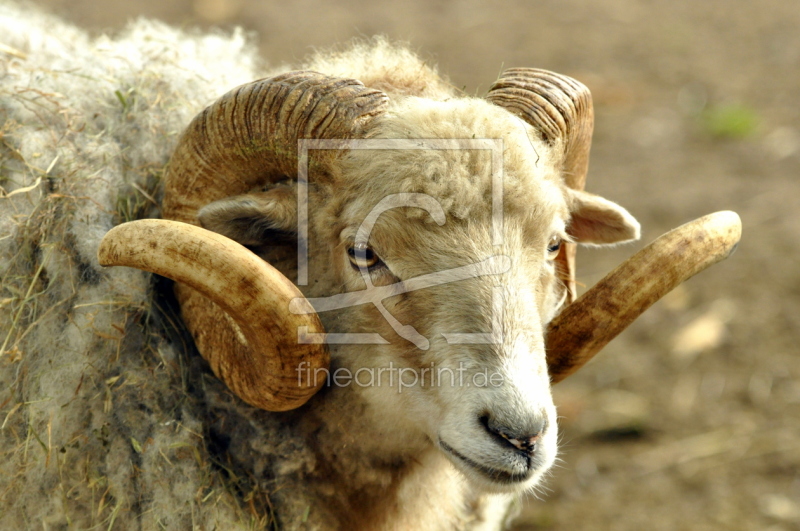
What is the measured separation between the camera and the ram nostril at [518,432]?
260cm

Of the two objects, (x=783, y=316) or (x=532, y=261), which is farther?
(x=783, y=316)

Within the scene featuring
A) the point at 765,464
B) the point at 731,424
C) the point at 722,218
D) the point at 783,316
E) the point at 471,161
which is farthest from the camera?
the point at 783,316

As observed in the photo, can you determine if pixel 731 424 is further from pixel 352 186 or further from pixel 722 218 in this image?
pixel 352 186

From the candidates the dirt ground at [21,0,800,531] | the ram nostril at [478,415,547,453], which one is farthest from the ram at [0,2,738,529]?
the dirt ground at [21,0,800,531]

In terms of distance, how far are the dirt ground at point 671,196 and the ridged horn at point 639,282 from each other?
178 cm

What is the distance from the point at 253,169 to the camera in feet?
10.3

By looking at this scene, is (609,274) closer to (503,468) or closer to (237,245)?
(503,468)

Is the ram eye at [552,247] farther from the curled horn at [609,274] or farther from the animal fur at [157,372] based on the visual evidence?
the curled horn at [609,274]

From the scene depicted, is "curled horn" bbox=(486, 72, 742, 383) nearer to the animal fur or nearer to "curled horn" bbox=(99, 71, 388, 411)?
the animal fur

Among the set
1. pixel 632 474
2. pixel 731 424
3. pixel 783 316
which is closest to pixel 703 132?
pixel 783 316

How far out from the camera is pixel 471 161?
9.53ft

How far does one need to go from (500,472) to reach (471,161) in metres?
1.15

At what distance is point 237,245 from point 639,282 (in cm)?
161

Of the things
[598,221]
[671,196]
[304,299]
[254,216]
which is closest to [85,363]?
[254,216]
